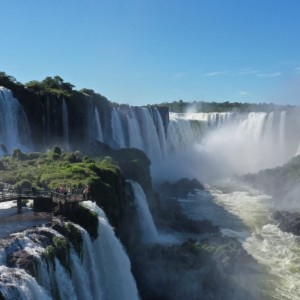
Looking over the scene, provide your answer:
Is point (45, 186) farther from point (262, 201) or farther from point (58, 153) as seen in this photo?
point (262, 201)

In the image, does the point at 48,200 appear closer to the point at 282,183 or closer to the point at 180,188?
the point at 180,188

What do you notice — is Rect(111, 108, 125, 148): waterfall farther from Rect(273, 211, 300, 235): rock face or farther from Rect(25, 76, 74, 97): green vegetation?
Rect(273, 211, 300, 235): rock face

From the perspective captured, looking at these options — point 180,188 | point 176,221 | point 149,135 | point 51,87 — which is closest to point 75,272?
point 176,221

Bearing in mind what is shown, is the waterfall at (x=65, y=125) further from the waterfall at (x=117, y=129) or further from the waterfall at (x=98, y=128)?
the waterfall at (x=117, y=129)

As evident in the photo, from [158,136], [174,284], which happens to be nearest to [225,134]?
[158,136]

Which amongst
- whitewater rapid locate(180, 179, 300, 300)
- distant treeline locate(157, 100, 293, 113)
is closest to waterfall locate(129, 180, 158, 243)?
whitewater rapid locate(180, 179, 300, 300)

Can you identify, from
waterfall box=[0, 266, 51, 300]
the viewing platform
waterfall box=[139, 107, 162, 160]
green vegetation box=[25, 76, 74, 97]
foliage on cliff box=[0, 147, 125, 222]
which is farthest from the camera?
waterfall box=[139, 107, 162, 160]

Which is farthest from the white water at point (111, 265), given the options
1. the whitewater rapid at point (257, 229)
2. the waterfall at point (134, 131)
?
the waterfall at point (134, 131)
